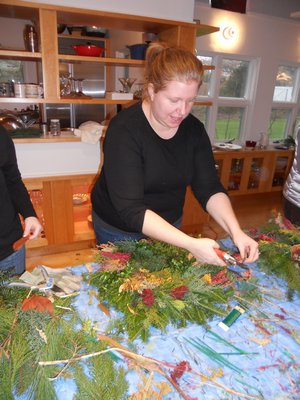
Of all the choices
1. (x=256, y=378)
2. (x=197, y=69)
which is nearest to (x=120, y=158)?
(x=197, y=69)

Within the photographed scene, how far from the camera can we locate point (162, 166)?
1227 millimetres

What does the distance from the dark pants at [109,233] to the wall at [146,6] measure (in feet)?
5.58

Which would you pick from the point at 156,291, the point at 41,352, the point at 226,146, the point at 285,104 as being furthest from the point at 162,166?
the point at 285,104

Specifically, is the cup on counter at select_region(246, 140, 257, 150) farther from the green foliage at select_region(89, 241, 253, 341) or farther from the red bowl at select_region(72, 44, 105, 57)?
the green foliage at select_region(89, 241, 253, 341)

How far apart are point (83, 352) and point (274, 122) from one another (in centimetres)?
479

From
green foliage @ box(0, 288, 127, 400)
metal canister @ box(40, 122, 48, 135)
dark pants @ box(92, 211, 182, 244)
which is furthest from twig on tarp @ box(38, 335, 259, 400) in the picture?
metal canister @ box(40, 122, 48, 135)

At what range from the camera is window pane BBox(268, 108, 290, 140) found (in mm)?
4750

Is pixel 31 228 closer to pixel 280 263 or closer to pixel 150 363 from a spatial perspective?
pixel 150 363

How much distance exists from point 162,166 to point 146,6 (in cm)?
186

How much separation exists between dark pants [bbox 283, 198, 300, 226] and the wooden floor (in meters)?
0.58

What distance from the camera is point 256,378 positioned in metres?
0.75

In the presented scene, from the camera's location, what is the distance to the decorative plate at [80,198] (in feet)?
9.84

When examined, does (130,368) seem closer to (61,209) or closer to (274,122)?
(61,209)

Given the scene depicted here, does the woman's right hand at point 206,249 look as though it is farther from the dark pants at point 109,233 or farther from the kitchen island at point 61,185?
the kitchen island at point 61,185
